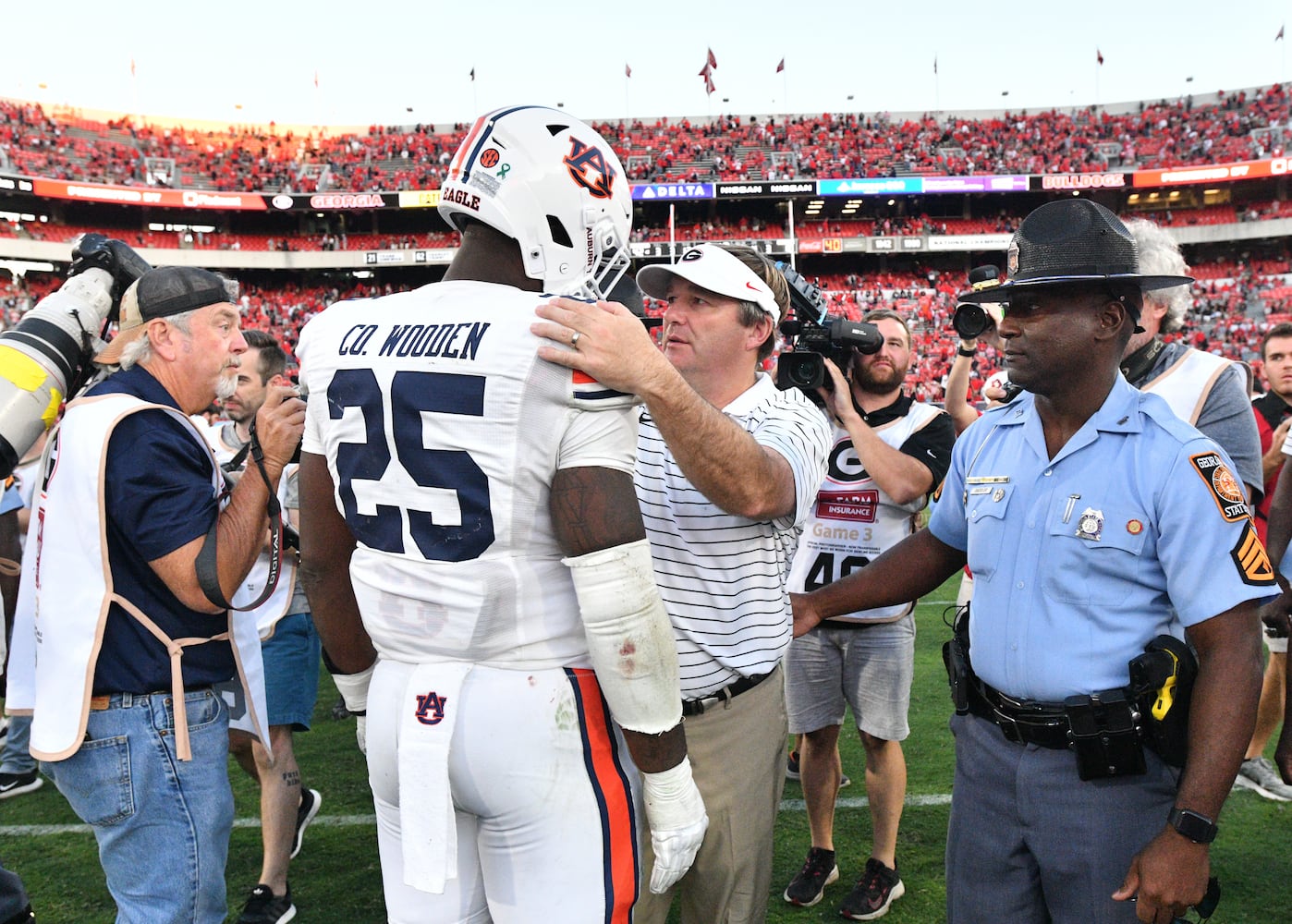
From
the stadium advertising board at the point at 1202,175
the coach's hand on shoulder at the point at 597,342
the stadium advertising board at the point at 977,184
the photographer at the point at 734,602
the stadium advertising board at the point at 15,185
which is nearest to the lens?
the coach's hand on shoulder at the point at 597,342

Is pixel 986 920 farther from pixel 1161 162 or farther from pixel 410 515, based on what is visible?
pixel 1161 162

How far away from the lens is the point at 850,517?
4102 mm

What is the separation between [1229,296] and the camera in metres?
37.1

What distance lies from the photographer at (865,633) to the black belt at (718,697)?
1.25 meters

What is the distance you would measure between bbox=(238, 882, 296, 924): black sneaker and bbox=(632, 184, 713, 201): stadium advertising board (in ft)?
126

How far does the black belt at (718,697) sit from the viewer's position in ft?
7.77

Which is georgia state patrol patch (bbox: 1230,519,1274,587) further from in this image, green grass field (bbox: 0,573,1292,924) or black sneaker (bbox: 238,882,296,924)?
black sneaker (bbox: 238,882,296,924)

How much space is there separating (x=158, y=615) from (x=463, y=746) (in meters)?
1.24

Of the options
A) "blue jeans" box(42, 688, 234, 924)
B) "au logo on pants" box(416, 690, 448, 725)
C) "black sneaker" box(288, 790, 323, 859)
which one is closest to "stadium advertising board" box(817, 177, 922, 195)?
"black sneaker" box(288, 790, 323, 859)

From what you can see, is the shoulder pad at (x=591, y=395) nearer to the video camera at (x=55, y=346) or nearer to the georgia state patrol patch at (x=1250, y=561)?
the georgia state patrol patch at (x=1250, y=561)

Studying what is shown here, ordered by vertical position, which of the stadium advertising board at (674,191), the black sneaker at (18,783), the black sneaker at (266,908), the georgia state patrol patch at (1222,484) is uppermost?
Result: the stadium advertising board at (674,191)

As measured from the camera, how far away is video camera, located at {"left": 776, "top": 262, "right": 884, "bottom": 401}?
3.39 metres

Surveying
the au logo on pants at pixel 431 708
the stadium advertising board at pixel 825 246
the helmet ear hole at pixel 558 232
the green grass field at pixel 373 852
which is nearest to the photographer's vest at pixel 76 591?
the au logo on pants at pixel 431 708

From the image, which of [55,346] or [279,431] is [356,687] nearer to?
[279,431]
